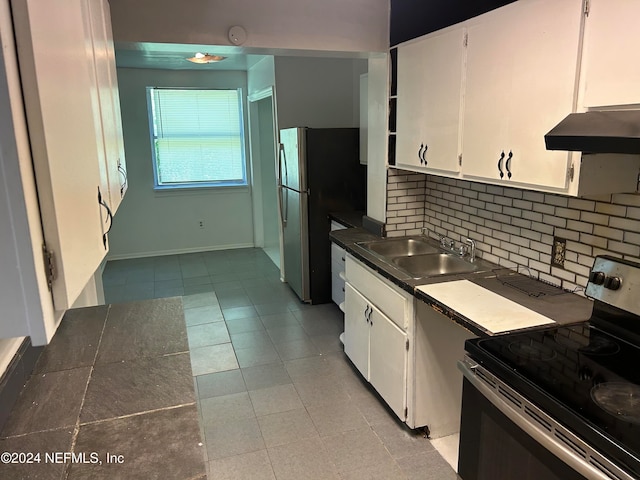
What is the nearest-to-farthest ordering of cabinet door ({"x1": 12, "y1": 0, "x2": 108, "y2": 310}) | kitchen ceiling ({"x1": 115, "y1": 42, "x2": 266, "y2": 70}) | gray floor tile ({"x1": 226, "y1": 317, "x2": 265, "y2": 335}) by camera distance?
cabinet door ({"x1": 12, "y1": 0, "x2": 108, "y2": 310}) → gray floor tile ({"x1": 226, "y1": 317, "x2": 265, "y2": 335}) → kitchen ceiling ({"x1": 115, "y1": 42, "x2": 266, "y2": 70})

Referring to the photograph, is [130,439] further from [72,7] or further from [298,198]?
[298,198]

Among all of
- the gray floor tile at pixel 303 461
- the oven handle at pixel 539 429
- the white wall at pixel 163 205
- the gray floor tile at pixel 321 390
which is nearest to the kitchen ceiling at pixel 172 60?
the white wall at pixel 163 205

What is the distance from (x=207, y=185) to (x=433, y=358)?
470cm

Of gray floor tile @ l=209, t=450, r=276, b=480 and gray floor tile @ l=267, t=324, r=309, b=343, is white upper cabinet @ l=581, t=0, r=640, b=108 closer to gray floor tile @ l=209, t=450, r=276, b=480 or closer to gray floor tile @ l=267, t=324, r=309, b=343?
gray floor tile @ l=209, t=450, r=276, b=480

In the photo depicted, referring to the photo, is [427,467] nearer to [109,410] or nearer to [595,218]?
[595,218]

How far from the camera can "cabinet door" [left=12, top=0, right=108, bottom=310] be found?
67 centimetres

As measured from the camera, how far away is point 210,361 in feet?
11.1

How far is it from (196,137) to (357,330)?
13.8 feet

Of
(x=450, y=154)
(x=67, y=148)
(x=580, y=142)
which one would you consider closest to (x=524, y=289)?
(x=450, y=154)

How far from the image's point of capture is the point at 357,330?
118 inches

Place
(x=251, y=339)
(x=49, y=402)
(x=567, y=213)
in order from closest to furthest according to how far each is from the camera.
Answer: (x=49, y=402)
(x=567, y=213)
(x=251, y=339)

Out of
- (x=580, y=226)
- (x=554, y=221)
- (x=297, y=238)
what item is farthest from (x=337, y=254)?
(x=580, y=226)

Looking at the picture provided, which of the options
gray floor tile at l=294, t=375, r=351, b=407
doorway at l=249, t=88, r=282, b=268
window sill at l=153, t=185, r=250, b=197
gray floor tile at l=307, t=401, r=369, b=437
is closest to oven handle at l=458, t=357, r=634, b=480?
gray floor tile at l=307, t=401, r=369, b=437

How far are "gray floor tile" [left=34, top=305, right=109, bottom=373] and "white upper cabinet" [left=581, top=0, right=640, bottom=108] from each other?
6.52ft
